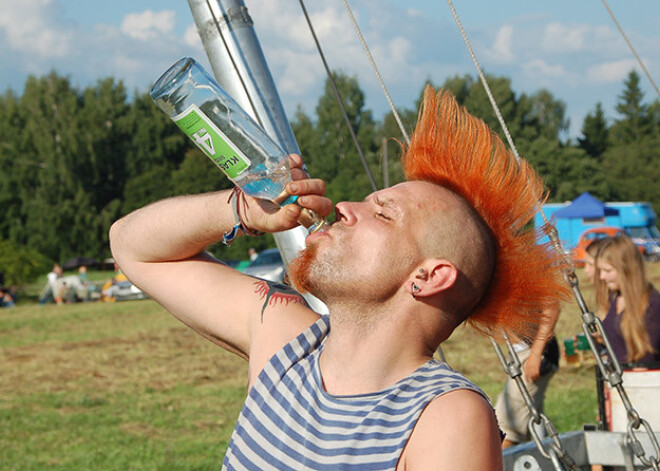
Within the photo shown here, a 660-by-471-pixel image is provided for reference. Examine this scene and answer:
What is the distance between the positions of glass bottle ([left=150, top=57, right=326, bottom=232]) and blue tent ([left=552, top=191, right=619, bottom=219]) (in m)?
32.8

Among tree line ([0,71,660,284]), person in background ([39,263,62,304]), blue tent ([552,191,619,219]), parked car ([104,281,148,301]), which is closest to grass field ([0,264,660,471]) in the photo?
parked car ([104,281,148,301])

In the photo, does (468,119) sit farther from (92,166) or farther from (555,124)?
(555,124)

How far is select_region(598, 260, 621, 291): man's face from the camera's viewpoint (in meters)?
5.11

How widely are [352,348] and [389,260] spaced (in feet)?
0.70

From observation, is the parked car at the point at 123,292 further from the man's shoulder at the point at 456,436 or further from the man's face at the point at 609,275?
the man's shoulder at the point at 456,436

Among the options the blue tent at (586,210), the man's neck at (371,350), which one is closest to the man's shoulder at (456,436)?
the man's neck at (371,350)

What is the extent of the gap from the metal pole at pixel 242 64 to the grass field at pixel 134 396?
1.28 m

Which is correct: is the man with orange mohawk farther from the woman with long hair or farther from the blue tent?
the blue tent

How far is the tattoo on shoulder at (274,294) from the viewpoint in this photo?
6.98 feet

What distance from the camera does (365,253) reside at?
1.81m

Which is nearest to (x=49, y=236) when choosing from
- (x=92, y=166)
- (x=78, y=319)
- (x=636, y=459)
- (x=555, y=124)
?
(x=92, y=166)

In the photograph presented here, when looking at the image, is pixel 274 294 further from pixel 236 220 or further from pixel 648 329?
pixel 648 329

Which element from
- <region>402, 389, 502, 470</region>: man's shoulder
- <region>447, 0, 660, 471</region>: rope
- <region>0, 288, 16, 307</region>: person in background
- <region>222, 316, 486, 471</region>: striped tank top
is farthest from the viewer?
<region>0, 288, 16, 307</region>: person in background

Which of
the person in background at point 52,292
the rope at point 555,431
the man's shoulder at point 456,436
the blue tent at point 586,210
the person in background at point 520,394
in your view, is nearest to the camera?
the man's shoulder at point 456,436
